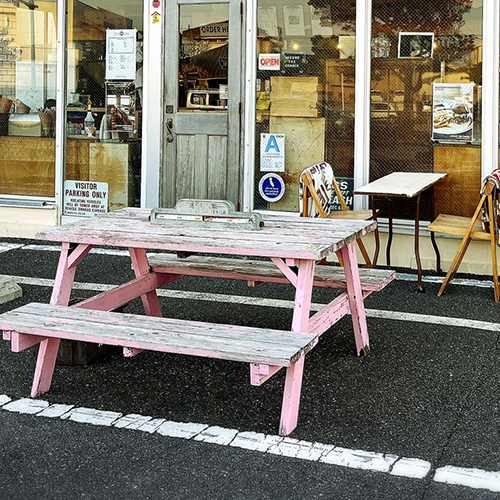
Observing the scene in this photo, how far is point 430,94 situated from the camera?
802 centimetres

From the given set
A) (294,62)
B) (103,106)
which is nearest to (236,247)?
(294,62)

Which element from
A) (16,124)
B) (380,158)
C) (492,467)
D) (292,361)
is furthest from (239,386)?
(16,124)

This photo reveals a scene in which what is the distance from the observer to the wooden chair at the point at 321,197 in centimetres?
703

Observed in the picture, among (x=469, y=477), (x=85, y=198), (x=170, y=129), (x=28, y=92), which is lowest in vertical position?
(x=469, y=477)

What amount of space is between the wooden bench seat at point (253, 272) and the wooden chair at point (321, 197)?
54.6 inches

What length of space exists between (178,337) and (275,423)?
618mm

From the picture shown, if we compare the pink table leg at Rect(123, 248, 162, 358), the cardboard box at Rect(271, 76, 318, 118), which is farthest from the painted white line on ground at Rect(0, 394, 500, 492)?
the cardboard box at Rect(271, 76, 318, 118)

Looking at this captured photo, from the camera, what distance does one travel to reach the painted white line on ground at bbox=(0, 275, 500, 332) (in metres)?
6.13

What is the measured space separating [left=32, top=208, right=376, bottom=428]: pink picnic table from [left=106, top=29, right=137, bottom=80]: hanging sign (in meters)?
3.83

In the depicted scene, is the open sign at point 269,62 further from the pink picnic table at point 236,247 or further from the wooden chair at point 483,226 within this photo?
the pink picnic table at point 236,247

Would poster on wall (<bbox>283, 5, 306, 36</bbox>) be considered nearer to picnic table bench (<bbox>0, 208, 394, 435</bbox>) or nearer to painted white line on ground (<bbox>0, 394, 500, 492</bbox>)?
picnic table bench (<bbox>0, 208, 394, 435</bbox>)

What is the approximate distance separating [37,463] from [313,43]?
5.48 metres

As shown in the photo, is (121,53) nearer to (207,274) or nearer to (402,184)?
(402,184)

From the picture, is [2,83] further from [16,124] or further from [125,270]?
[125,270]
